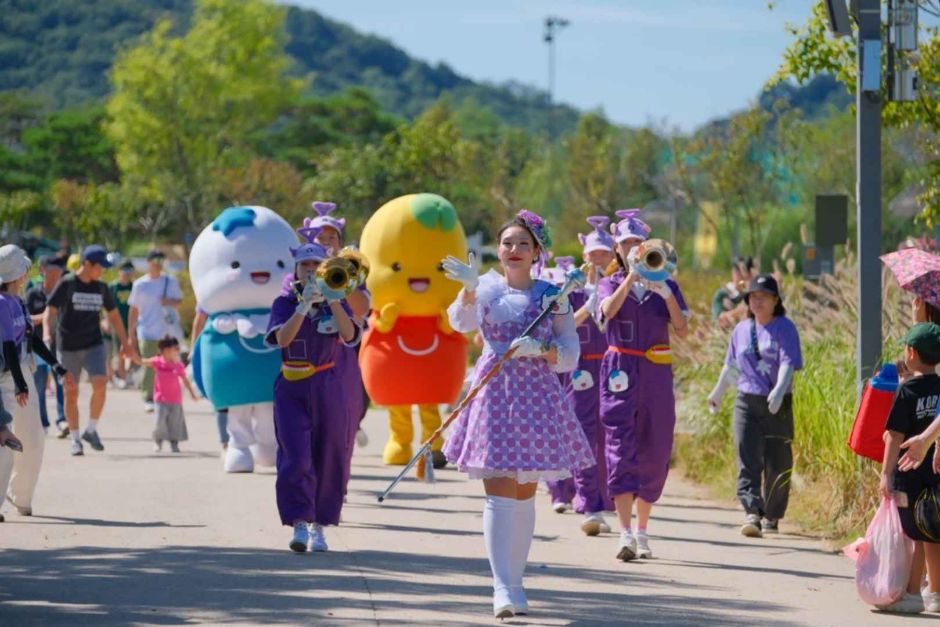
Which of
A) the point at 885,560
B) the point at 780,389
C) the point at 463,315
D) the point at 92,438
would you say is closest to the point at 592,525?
the point at 780,389

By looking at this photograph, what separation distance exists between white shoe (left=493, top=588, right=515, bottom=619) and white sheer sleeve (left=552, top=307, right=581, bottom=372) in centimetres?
112

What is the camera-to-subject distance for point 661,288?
32.9 feet

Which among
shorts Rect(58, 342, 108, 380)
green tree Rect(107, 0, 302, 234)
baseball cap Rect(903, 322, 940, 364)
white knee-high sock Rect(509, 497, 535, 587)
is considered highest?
green tree Rect(107, 0, 302, 234)

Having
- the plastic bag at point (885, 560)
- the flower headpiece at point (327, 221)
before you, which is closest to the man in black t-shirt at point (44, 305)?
the flower headpiece at point (327, 221)

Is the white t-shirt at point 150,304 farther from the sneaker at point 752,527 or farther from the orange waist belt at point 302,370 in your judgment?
the sneaker at point 752,527

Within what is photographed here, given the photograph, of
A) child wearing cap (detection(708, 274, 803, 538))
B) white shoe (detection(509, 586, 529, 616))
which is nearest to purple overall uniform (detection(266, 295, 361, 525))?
white shoe (detection(509, 586, 529, 616))

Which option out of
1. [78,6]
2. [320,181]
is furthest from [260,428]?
[78,6]

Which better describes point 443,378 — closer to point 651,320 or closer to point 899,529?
point 651,320

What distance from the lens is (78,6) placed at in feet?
543

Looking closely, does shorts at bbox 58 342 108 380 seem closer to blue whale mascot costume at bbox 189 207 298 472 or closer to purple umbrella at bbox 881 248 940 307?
blue whale mascot costume at bbox 189 207 298 472

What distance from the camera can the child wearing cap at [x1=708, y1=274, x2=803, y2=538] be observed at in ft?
36.7

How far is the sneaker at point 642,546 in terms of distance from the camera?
32.9ft

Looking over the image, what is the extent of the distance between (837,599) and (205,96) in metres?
63.4

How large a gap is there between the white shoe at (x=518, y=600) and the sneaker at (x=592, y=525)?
3193mm
